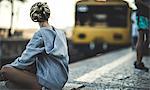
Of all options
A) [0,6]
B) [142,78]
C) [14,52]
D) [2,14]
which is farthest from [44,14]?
[14,52]

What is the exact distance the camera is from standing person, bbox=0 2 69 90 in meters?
4.16

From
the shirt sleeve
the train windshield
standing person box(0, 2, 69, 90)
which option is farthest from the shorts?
the train windshield

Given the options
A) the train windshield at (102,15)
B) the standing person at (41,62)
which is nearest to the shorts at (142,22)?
the standing person at (41,62)

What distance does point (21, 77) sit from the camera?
4180mm

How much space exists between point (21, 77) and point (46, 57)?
0.36 m

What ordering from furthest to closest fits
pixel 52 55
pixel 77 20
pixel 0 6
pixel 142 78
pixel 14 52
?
1. pixel 77 20
2. pixel 14 52
3. pixel 0 6
4. pixel 142 78
5. pixel 52 55

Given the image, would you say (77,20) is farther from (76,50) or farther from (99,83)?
(99,83)

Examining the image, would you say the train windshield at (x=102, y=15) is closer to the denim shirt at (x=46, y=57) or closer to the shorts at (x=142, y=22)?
the shorts at (x=142, y=22)

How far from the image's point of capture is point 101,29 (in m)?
18.5

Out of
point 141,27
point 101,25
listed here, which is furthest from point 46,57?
point 101,25

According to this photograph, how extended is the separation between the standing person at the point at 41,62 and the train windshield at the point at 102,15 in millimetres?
13627

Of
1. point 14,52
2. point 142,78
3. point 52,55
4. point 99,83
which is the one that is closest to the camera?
point 52,55

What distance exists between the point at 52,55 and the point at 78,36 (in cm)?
1493

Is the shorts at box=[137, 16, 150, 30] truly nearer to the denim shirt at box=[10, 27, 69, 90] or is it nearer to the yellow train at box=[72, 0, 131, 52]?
the denim shirt at box=[10, 27, 69, 90]
